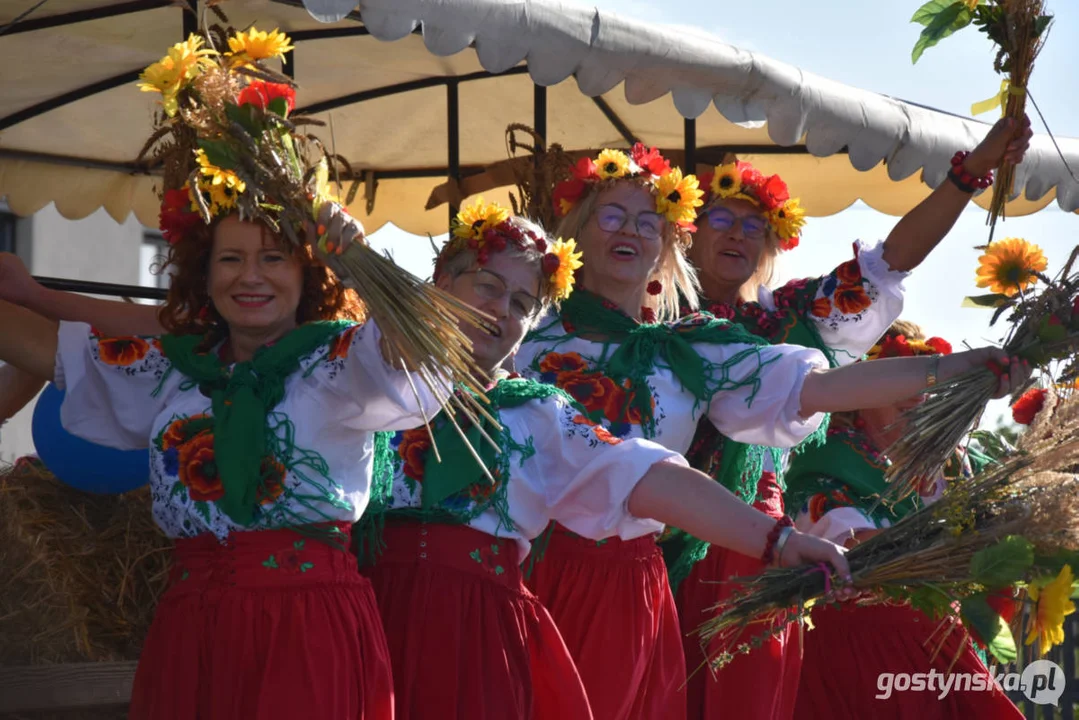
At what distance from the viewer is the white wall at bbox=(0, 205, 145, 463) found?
15242 millimetres

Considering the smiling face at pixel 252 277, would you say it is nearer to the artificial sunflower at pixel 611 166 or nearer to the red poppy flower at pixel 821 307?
the artificial sunflower at pixel 611 166

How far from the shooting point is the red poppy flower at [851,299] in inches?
153

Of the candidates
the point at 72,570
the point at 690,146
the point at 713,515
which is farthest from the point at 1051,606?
the point at 690,146

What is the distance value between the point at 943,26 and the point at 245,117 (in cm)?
158

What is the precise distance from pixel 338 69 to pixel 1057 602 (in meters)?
3.17

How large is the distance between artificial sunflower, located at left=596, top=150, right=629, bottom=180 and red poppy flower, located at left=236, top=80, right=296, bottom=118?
4.45 ft

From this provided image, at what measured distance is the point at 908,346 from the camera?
14.8 ft

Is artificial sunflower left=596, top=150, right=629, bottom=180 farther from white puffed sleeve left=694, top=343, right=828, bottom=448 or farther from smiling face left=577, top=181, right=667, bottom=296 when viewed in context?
white puffed sleeve left=694, top=343, right=828, bottom=448

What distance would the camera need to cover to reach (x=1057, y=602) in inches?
99.0

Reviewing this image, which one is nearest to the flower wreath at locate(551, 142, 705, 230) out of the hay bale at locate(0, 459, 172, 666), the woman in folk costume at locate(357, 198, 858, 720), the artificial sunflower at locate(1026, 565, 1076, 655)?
the woman in folk costume at locate(357, 198, 858, 720)

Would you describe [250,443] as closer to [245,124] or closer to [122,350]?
[122,350]

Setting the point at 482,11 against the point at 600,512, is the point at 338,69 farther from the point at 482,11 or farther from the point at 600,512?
the point at 600,512

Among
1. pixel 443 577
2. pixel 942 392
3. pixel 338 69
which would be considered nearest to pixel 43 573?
pixel 443 577

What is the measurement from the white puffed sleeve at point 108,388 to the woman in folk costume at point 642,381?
978 mm
